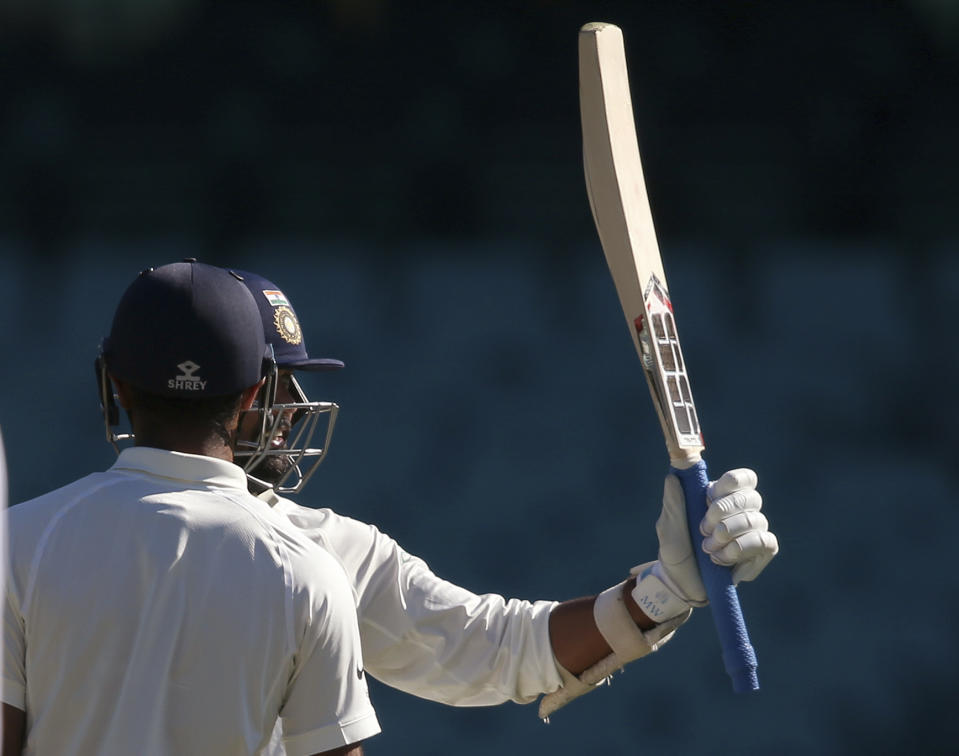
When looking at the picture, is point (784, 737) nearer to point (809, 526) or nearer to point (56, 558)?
point (809, 526)

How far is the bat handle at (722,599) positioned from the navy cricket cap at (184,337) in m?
0.67

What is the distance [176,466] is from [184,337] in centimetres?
13

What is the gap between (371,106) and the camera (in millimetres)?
3057

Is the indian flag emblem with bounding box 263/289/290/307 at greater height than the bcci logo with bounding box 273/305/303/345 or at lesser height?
greater

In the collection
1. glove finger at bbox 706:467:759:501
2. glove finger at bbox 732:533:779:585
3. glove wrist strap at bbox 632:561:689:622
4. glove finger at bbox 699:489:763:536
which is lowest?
glove wrist strap at bbox 632:561:689:622

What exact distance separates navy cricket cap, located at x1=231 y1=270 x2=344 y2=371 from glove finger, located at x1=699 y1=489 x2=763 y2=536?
63 centimetres

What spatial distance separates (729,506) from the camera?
5.68 ft

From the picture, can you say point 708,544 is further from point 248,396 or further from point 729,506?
point 248,396

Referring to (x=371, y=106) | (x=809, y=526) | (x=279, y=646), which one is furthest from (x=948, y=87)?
(x=279, y=646)

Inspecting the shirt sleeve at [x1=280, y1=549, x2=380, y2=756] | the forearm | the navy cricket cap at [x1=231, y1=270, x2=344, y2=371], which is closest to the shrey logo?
→ the shirt sleeve at [x1=280, y1=549, x2=380, y2=756]

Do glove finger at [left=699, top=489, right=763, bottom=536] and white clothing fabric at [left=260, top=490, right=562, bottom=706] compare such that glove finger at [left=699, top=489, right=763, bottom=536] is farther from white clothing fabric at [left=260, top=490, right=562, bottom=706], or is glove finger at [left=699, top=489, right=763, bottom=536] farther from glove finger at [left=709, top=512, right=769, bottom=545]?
white clothing fabric at [left=260, top=490, right=562, bottom=706]

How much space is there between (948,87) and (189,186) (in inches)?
70.1

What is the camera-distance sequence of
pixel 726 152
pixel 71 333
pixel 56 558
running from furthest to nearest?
pixel 726 152 < pixel 71 333 < pixel 56 558

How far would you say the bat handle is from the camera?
172 centimetres
